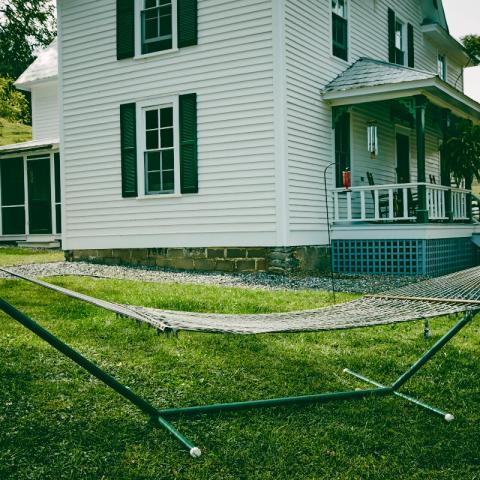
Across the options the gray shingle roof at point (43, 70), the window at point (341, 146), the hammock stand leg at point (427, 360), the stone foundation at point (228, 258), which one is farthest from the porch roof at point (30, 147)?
the hammock stand leg at point (427, 360)

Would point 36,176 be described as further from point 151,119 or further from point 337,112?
point 337,112

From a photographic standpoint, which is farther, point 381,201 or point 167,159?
point 381,201

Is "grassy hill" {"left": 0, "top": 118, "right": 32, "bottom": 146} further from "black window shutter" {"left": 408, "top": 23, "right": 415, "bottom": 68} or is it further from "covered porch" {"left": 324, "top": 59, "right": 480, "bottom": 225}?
"covered porch" {"left": 324, "top": 59, "right": 480, "bottom": 225}

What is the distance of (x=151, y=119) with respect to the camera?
11617mm

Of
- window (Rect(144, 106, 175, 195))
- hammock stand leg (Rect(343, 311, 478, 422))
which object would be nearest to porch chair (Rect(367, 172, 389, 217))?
window (Rect(144, 106, 175, 195))

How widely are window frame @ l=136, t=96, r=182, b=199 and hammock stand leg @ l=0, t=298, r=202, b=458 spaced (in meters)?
8.34

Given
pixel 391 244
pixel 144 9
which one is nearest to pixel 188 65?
pixel 144 9

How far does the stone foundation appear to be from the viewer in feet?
33.9

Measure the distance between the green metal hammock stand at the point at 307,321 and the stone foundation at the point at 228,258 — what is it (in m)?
6.06

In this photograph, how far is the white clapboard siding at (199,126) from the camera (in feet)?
34.2

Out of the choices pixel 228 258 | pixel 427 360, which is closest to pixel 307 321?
pixel 427 360

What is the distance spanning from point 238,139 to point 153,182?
1.92m

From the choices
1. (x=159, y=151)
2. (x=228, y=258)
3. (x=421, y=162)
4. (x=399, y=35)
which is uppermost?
(x=399, y=35)

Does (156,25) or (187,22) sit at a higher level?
(156,25)
